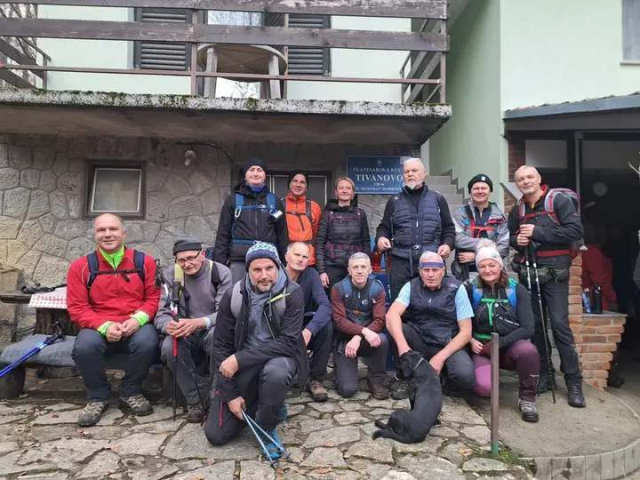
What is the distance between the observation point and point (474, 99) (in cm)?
781

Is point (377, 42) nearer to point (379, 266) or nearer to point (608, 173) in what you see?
point (379, 266)

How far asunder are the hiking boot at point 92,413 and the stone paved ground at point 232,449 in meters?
0.06

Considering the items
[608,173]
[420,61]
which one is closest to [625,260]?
[608,173]

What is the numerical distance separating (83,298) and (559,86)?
23.1 feet

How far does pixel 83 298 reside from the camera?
12.5 feet

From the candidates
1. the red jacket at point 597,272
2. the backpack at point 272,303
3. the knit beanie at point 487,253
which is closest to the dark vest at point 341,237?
the knit beanie at point 487,253

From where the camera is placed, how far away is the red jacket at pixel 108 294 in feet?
12.4

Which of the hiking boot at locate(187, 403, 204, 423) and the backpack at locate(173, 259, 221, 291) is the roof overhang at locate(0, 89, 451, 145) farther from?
the hiking boot at locate(187, 403, 204, 423)

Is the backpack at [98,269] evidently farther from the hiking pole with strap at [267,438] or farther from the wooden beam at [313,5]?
the wooden beam at [313,5]

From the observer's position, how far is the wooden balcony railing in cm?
493

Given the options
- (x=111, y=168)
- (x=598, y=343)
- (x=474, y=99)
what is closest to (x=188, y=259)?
(x=111, y=168)

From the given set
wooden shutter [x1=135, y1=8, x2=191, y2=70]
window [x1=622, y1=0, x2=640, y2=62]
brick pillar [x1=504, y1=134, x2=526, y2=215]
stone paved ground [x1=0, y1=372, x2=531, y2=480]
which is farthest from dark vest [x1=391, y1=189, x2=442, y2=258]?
window [x1=622, y1=0, x2=640, y2=62]

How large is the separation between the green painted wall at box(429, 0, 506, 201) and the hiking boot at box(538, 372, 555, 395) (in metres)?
3.23

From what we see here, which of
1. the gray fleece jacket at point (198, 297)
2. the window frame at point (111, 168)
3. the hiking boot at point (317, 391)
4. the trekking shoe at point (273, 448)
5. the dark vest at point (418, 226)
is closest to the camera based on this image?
the trekking shoe at point (273, 448)
